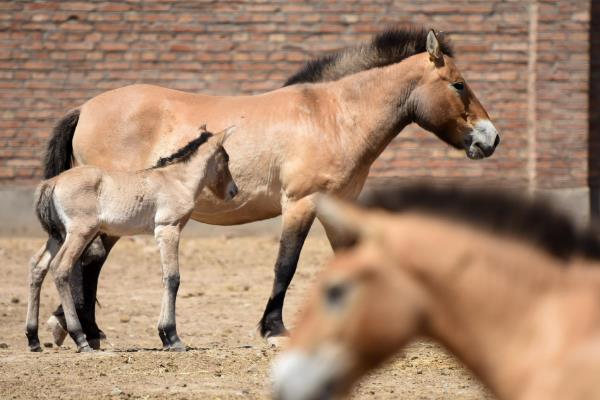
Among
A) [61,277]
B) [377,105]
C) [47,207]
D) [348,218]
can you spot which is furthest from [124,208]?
[348,218]

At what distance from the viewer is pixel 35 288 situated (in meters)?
8.00

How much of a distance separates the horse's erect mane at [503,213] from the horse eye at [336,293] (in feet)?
1.26

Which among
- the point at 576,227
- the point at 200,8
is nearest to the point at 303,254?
the point at 200,8

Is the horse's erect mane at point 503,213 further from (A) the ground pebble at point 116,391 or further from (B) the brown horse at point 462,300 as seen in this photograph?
(A) the ground pebble at point 116,391

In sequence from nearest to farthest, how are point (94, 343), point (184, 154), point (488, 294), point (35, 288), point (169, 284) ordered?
1. point (488, 294)
2. point (169, 284)
3. point (35, 288)
4. point (184, 154)
5. point (94, 343)

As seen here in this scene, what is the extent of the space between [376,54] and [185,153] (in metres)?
1.90

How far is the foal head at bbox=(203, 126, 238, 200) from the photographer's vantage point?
8406 millimetres

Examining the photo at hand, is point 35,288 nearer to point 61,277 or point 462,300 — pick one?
point 61,277

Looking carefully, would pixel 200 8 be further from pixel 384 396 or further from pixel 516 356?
pixel 516 356

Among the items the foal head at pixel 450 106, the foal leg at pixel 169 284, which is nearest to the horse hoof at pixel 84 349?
the foal leg at pixel 169 284

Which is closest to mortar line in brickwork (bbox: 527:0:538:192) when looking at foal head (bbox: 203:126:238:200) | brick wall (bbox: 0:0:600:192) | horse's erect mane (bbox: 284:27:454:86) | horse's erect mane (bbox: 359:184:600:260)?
brick wall (bbox: 0:0:600:192)

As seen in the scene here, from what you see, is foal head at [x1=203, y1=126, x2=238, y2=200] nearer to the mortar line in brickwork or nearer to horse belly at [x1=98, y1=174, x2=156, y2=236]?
horse belly at [x1=98, y1=174, x2=156, y2=236]

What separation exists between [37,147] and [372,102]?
6545 millimetres

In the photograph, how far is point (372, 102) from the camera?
8.98 m
